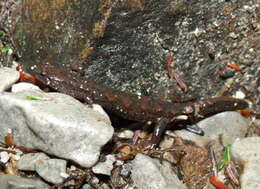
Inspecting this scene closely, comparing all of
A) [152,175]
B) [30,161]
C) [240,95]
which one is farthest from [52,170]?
[240,95]

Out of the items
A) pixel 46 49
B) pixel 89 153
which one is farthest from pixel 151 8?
pixel 89 153

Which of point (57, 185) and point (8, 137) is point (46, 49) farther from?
point (57, 185)

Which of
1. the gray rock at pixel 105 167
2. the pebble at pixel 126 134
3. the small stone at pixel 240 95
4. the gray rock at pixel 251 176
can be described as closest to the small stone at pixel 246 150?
the gray rock at pixel 251 176

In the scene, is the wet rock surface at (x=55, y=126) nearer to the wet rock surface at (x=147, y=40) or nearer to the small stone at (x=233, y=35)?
the wet rock surface at (x=147, y=40)

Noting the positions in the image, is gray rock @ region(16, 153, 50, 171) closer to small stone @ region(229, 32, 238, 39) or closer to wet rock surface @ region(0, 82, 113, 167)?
wet rock surface @ region(0, 82, 113, 167)

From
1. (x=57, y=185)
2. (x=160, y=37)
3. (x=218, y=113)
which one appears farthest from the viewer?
(x=218, y=113)
